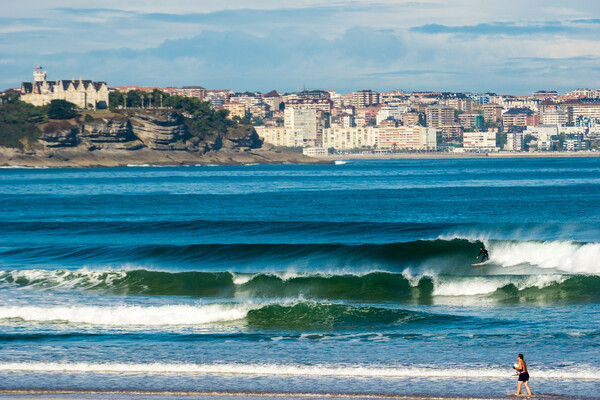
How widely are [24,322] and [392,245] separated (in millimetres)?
21481

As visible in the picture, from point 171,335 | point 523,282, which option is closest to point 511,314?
point 523,282

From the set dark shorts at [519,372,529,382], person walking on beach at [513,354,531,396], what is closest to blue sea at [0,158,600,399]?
person walking on beach at [513,354,531,396]

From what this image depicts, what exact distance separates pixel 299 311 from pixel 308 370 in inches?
271

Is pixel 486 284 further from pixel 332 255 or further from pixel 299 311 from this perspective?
pixel 332 255

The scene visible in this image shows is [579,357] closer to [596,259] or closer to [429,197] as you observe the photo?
[596,259]

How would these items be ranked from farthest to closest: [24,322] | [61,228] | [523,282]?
[61,228], [523,282], [24,322]

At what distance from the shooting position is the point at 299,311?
2570cm

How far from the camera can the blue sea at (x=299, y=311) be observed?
1814 cm

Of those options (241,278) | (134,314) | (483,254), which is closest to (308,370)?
(134,314)

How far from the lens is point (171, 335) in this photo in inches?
898

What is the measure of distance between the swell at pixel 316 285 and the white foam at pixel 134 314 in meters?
4.43

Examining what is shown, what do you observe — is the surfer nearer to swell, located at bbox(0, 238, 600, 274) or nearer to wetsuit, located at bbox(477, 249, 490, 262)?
wetsuit, located at bbox(477, 249, 490, 262)

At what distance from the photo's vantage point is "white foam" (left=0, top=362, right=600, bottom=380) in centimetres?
1805

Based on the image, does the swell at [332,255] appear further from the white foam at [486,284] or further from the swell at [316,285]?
the white foam at [486,284]
